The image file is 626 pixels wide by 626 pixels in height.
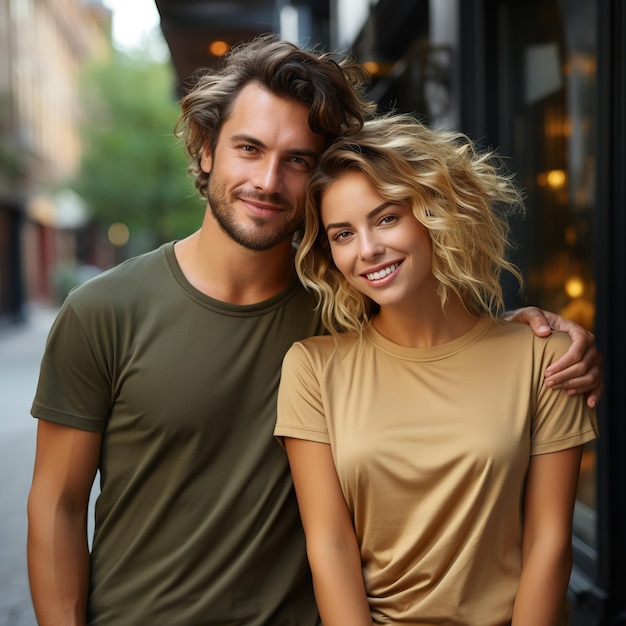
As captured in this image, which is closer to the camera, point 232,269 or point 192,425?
point 192,425

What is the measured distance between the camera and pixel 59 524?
2.52 m

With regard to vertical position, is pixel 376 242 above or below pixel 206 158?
below

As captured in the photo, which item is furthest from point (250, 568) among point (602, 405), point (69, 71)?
point (69, 71)

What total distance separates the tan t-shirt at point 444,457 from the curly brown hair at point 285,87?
2.55ft

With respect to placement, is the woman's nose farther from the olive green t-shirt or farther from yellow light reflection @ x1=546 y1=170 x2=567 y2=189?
yellow light reflection @ x1=546 y1=170 x2=567 y2=189

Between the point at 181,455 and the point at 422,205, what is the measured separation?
1.01 meters

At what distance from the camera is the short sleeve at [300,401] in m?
2.31

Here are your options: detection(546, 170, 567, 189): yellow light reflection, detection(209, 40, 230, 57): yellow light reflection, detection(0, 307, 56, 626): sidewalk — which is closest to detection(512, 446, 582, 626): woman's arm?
detection(546, 170, 567, 189): yellow light reflection

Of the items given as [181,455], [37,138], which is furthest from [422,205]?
[37,138]

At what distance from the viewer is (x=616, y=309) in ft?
12.2

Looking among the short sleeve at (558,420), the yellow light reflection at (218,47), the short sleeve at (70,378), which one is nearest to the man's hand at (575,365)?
the short sleeve at (558,420)

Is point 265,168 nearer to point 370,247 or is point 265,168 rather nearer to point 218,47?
point 370,247

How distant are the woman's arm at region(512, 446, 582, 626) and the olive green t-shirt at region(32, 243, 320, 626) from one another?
0.67 metres

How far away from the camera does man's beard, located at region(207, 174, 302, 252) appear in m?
2.53
